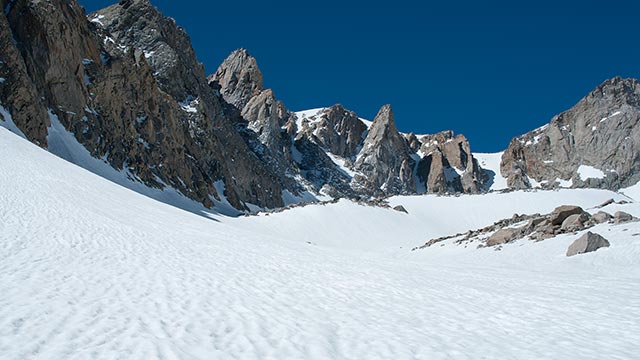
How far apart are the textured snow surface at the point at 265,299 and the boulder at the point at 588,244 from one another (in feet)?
1.32

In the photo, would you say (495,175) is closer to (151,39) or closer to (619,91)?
(619,91)

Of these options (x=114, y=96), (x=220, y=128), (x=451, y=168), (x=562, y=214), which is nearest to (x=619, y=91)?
(x=451, y=168)

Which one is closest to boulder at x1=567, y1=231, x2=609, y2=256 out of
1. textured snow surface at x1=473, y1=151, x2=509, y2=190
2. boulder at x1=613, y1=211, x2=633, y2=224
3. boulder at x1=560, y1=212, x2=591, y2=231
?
boulder at x1=560, y1=212, x2=591, y2=231

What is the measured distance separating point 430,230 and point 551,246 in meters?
26.6

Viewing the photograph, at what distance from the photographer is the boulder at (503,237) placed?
22.6m

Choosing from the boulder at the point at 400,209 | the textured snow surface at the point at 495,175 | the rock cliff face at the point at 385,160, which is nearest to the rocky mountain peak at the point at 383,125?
the rock cliff face at the point at 385,160

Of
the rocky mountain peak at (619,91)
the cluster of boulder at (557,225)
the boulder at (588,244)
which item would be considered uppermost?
the rocky mountain peak at (619,91)

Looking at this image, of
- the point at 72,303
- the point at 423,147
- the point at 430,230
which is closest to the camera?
the point at 72,303

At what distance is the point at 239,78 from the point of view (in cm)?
15938

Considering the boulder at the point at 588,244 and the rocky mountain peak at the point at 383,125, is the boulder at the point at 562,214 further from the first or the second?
the rocky mountain peak at the point at 383,125

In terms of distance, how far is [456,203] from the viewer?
180ft

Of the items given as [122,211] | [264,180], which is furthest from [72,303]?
[264,180]

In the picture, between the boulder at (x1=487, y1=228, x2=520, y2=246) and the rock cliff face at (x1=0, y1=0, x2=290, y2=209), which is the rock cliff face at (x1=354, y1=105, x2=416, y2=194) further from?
the boulder at (x1=487, y1=228, x2=520, y2=246)

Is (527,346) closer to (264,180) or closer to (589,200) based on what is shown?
(589,200)
